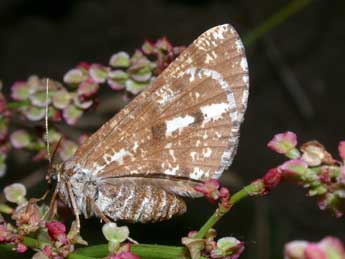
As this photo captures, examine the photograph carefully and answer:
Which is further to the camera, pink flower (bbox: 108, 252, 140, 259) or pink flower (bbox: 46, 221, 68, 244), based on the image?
pink flower (bbox: 46, 221, 68, 244)

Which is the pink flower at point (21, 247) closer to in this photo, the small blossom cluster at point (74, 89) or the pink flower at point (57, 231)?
the pink flower at point (57, 231)

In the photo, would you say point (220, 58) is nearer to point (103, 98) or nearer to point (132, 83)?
point (132, 83)

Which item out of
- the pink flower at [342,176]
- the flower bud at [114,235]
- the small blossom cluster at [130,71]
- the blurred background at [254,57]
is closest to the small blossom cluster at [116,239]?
the flower bud at [114,235]

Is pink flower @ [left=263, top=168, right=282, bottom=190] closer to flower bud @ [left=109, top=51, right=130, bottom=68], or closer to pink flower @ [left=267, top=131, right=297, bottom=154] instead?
pink flower @ [left=267, top=131, right=297, bottom=154]

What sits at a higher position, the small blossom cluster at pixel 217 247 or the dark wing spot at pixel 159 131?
the dark wing spot at pixel 159 131

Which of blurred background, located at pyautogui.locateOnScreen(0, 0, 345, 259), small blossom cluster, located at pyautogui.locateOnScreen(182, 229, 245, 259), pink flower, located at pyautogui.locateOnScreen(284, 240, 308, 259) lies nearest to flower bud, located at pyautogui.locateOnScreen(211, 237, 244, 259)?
small blossom cluster, located at pyautogui.locateOnScreen(182, 229, 245, 259)

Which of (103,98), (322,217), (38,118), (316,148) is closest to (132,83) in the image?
(38,118)

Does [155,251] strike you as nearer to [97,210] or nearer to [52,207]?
[97,210]
